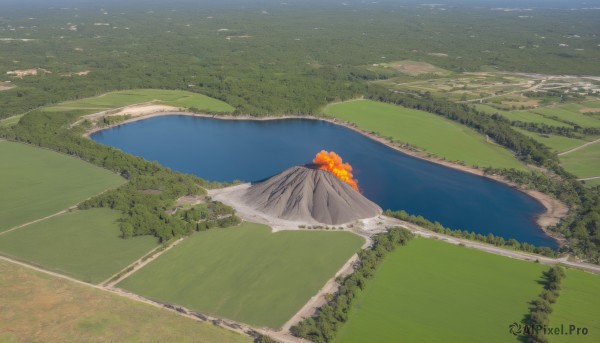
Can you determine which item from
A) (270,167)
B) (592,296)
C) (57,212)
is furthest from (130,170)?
(592,296)

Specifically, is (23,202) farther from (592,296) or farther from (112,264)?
(592,296)

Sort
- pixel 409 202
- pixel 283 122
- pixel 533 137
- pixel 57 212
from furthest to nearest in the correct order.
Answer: pixel 283 122, pixel 533 137, pixel 409 202, pixel 57 212

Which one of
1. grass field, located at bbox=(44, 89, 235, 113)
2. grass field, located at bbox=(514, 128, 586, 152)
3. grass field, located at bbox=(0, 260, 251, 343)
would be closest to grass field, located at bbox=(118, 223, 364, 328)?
grass field, located at bbox=(0, 260, 251, 343)

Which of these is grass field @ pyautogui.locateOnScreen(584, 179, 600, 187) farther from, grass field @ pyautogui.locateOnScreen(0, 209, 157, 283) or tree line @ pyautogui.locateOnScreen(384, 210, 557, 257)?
grass field @ pyautogui.locateOnScreen(0, 209, 157, 283)

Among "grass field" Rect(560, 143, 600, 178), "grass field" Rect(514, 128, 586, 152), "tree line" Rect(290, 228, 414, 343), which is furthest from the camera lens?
"grass field" Rect(514, 128, 586, 152)

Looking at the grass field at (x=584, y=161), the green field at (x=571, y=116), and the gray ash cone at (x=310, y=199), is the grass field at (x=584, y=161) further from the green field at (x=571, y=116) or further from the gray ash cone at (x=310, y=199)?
the gray ash cone at (x=310, y=199)
